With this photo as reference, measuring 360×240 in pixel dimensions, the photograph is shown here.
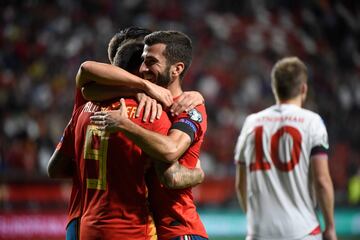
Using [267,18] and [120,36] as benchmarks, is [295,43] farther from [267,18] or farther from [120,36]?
[120,36]

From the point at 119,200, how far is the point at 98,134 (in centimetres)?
34

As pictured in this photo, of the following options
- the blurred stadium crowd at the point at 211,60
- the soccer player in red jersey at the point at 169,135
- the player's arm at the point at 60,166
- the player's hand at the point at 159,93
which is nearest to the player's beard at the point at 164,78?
the soccer player in red jersey at the point at 169,135

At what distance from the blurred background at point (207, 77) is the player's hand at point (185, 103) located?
630cm

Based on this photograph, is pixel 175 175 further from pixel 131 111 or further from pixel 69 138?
pixel 69 138

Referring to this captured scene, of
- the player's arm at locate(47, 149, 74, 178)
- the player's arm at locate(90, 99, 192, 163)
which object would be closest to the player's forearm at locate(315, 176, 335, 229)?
the player's arm at locate(90, 99, 192, 163)

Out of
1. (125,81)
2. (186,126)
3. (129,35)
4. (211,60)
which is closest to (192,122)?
(186,126)

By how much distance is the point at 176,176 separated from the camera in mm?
3391

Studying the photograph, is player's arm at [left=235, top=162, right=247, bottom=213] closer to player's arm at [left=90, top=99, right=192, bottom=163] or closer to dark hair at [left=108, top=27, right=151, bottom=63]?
dark hair at [left=108, top=27, right=151, bottom=63]

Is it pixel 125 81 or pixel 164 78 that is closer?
pixel 125 81

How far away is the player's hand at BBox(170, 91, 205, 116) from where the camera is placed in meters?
3.56

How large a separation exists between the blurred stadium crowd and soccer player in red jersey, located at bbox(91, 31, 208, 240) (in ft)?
22.8

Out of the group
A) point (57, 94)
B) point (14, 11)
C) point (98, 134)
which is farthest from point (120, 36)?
point (14, 11)

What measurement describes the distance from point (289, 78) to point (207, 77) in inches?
387

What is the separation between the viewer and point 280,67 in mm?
4727
